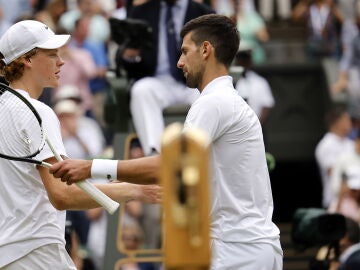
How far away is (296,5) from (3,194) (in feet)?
51.0

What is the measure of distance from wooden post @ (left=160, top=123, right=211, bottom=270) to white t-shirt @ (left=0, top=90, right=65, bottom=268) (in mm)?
2187

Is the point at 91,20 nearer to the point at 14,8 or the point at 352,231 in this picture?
the point at 14,8

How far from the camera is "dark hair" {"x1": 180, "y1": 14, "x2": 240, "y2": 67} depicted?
7461 millimetres

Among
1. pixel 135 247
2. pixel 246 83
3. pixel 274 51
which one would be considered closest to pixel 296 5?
pixel 274 51

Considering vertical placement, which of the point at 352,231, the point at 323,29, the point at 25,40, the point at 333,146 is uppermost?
the point at 25,40

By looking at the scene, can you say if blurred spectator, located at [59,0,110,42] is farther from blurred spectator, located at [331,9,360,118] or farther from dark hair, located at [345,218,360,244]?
dark hair, located at [345,218,360,244]

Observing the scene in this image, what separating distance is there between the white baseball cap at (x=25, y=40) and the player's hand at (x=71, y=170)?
0.78 metres

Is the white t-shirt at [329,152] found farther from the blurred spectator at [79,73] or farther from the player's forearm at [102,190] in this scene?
the player's forearm at [102,190]

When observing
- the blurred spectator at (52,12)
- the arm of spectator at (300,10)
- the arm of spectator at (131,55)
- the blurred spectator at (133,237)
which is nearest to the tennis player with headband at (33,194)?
the arm of spectator at (131,55)

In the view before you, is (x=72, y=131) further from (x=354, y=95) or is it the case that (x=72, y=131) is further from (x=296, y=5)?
(x=296, y=5)

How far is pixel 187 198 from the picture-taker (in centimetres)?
518

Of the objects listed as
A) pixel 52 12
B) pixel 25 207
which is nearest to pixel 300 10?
pixel 52 12

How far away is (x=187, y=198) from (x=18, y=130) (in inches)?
89.8

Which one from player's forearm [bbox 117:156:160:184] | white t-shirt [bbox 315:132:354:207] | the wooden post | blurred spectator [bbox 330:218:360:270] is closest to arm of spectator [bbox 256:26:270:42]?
white t-shirt [bbox 315:132:354:207]
